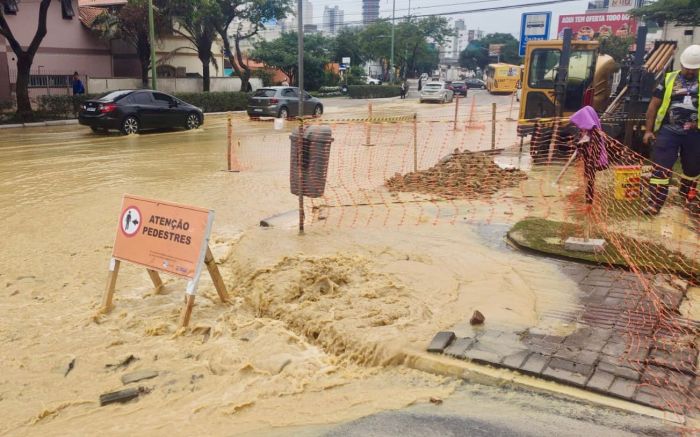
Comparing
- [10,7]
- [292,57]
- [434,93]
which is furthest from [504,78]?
[10,7]

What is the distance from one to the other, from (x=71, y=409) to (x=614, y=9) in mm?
101572

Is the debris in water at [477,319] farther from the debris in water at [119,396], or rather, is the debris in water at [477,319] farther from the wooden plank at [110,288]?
the wooden plank at [110,288]

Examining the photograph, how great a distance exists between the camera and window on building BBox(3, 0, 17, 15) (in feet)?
89.0

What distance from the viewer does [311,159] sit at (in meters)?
7.98

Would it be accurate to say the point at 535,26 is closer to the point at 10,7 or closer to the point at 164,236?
the point at 164,236

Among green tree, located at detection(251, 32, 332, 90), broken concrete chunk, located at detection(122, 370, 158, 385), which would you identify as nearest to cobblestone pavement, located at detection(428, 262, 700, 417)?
broken concrete chunk, located at detection(122, 370, 158, 385)

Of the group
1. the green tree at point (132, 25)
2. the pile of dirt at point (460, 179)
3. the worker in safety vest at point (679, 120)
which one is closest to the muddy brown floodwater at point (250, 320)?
the pile of dirt at point (460, 179)

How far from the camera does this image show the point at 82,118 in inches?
779

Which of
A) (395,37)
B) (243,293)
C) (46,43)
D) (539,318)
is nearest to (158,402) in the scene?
(243,293)

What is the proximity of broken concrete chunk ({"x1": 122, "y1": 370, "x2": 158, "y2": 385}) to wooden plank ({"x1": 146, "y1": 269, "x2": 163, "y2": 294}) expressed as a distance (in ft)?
5.14

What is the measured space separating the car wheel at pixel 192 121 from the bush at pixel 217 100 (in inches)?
311

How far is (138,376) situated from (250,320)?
3.84ft

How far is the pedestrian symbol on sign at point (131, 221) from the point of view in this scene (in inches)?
221

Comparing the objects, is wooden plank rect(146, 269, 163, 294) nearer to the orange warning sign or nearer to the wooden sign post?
the wooden sign post
